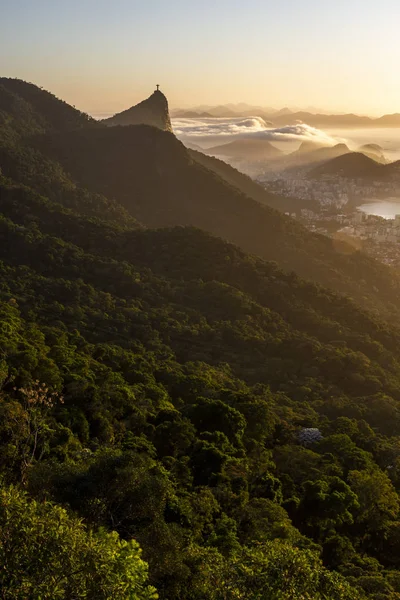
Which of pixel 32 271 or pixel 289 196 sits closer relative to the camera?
pixel 32 271

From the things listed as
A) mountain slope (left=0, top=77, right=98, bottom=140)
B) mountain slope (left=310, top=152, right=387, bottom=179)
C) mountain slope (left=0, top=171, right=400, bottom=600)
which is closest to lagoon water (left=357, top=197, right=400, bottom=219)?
mountain slope (left=310, top=152, right=387, bottom=179)

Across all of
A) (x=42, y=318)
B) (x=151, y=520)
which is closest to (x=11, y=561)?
(x=151, y=520)

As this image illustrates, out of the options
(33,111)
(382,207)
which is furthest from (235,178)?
(382,207)

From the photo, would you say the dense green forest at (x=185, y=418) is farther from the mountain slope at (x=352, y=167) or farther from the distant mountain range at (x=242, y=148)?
the distant mountain range at (x=242, y=148)

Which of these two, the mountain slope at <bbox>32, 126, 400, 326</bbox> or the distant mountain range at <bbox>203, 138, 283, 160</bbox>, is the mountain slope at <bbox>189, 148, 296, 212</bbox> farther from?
the distant mountain range at <bbox>203, 138, 283, 160</bbox>

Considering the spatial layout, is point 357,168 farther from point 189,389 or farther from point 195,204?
point 189,389

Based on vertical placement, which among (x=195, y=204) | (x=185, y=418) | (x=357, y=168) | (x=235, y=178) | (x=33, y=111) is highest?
(x=33, y=111)

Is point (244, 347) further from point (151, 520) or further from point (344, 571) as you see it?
point (151, 520)
